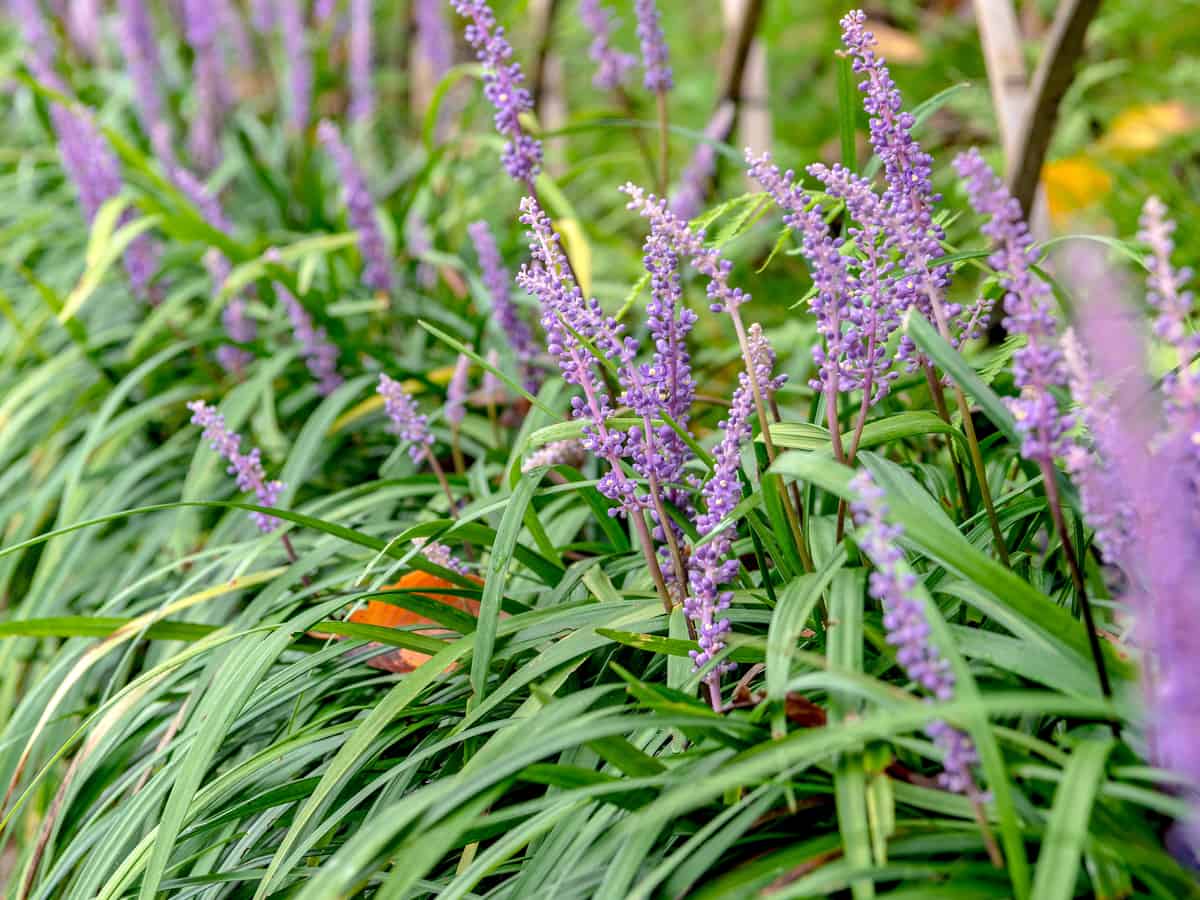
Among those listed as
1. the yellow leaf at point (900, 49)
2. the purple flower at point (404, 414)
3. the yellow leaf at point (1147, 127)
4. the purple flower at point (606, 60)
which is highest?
the yellow leaf at point (900, 49)

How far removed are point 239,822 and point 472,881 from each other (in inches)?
22.6

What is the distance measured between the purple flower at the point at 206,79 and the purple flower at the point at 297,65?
26 centimetres

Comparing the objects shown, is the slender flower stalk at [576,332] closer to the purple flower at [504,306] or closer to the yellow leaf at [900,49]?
the purple flower at [504,306]

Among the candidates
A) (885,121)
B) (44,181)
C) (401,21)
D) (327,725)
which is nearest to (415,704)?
(327,725)

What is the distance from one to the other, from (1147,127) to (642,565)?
2.88m

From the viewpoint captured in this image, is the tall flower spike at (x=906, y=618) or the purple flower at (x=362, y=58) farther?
the purple flower at (x=362, y=58)

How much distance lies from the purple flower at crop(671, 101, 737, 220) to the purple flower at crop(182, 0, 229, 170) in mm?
1964

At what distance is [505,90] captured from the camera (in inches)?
68.0

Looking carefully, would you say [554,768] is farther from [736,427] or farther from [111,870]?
[111,870]

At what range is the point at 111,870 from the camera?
1548 millimetres

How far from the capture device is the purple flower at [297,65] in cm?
412

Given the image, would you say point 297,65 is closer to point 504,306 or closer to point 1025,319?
point 504,306

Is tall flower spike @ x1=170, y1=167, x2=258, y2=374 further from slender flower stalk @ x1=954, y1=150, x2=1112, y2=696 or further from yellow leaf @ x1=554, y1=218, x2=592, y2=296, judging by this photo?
slender flower stalk @ x1=954, y1=150, x2=1112, y2=696

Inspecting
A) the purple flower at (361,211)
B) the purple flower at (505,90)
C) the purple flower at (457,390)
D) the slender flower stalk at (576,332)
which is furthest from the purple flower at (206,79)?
the slender flower stalk at (576,332)
